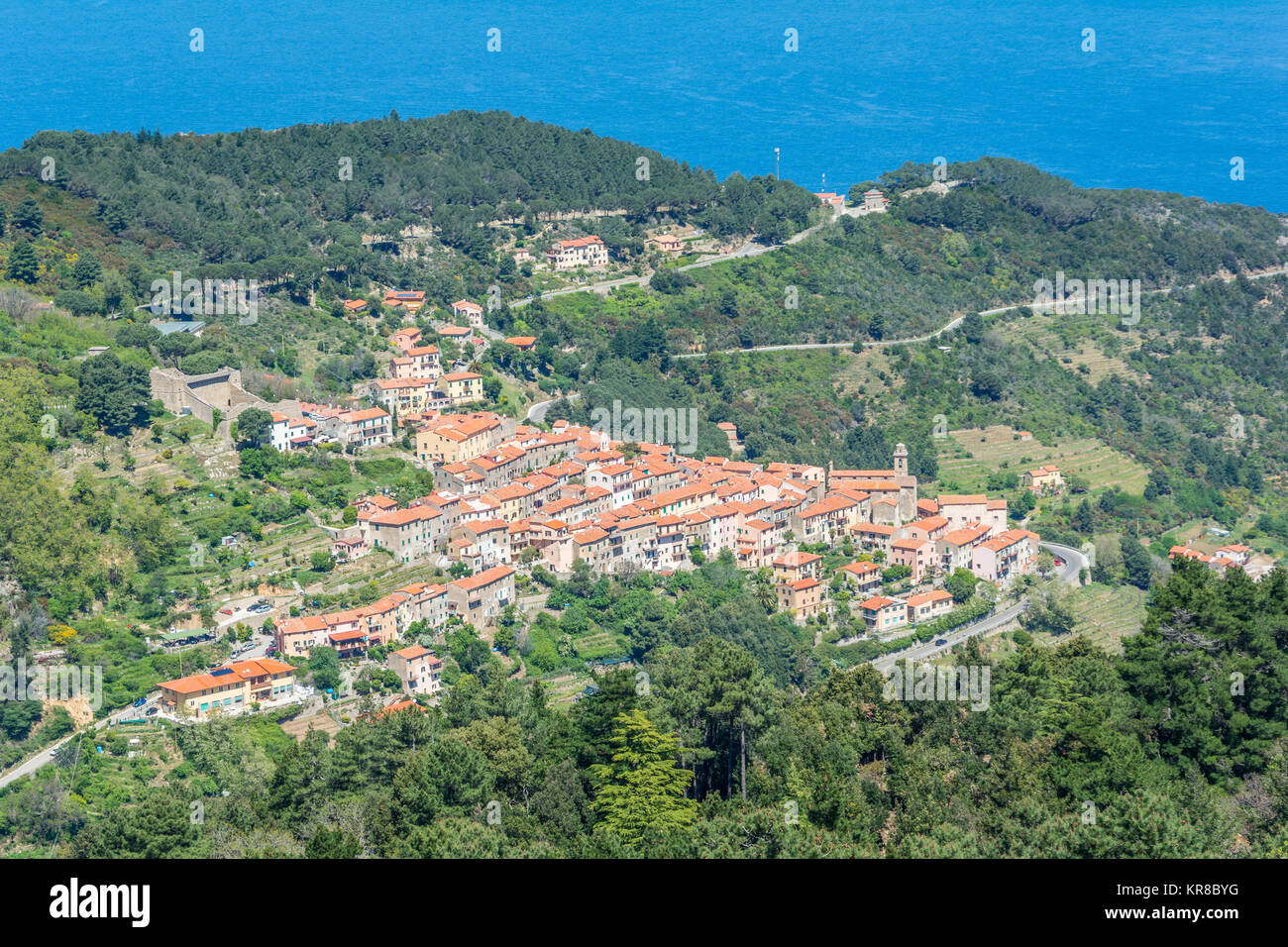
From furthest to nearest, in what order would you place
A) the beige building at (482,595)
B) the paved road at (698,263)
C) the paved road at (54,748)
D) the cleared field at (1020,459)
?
the paved road at (698,263) → the cleared field at (1020,459) → the beige building at (482,595) → the paved road at (54,748)

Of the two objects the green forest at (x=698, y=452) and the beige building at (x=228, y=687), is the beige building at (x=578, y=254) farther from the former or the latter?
the beige building at (x=228, y=687)

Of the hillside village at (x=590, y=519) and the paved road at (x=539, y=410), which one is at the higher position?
the paved road at (x=539, y=410)

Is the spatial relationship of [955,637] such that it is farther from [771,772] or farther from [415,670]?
[771,772]

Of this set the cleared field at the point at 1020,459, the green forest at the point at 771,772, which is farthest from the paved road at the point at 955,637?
the cleared field at the point at 1020,459

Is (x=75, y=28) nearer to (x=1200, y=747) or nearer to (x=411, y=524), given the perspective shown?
(x=411, y=524)

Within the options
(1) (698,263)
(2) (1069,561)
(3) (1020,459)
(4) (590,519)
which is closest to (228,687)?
(4) (590,519)

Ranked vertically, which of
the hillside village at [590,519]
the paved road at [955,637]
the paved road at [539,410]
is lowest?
the paved road at [955,637]

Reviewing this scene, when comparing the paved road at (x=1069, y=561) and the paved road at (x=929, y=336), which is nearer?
the paved road at (x=1069, y=561)

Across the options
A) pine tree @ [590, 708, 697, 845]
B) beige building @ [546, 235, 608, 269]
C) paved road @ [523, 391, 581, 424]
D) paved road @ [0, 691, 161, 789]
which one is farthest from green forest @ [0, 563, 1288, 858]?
beige building @ [546, 235, 608, 269]

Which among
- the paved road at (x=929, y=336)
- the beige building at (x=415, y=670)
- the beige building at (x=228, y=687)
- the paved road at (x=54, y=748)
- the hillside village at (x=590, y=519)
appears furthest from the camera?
the paved road at (x=929, y=336)
